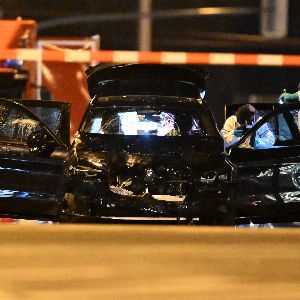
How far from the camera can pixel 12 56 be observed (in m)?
13.0

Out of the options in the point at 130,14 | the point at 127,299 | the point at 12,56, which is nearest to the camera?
the point at 127,299

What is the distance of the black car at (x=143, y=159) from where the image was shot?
820 cm

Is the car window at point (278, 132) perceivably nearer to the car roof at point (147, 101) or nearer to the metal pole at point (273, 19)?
the car roof at point (147, 101)

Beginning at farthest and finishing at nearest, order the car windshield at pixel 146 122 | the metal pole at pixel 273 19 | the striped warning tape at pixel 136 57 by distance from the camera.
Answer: the metal pole at pixel 273 19
the striped warning tape at pixel 136 57
the car windshield at pixel 146 122

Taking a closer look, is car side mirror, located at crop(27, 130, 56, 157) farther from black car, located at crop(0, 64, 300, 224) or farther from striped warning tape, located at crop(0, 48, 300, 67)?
striped warning tape, located at crop(0, 48, 300, 67)

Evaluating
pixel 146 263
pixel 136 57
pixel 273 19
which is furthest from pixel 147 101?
pixel 273 19

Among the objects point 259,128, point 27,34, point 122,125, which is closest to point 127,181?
point 122,125

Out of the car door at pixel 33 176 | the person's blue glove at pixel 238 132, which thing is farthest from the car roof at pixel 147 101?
the person's blue glove at pixel 238 132

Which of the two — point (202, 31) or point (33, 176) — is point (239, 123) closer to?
point (33, 176)

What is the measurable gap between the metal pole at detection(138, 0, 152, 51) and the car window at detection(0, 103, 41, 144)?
421 inches

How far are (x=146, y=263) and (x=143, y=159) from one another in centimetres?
385

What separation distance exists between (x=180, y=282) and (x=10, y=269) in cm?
78

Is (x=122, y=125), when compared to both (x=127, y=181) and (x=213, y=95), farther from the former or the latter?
(x=213, y=95)

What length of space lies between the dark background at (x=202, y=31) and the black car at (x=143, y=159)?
1030 centimetres
